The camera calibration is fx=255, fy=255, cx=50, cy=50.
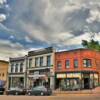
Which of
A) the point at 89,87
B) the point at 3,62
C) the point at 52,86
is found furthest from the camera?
the point at 3,62

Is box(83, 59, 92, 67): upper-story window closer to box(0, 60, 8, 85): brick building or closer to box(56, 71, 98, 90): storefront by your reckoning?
box(56, 71, 98, 90): storefront

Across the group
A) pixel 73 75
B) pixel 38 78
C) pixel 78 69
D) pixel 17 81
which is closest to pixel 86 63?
pixel 78 69

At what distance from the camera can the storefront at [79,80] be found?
5306 centimetres

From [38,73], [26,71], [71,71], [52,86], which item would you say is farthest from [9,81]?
[71,71]

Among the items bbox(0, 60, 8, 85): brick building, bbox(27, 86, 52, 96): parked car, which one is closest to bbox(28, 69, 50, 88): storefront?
bbox(27, 86, 52, 96): parked car

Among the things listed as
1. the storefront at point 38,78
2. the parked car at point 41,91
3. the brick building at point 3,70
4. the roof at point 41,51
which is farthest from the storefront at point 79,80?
the brick building at point 3,70

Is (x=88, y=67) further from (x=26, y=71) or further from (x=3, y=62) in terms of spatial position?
(x=3, y=62)

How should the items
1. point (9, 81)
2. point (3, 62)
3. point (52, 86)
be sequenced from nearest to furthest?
1. point (52, 86)
2. point (9, 81)
3. point (3, 62)

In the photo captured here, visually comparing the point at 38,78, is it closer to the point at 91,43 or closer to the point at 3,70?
the point at 3,70

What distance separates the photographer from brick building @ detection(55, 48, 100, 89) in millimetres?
53344

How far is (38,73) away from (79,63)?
463 inches

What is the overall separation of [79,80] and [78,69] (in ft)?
7.54

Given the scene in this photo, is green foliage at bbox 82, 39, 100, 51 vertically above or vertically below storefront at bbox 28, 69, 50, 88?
above

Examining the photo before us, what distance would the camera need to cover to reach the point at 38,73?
6084 cm
